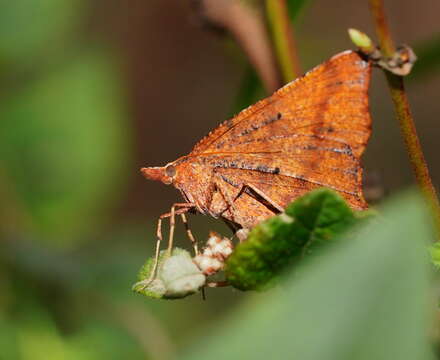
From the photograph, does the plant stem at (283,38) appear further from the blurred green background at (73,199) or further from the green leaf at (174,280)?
the green leaf at (174,280)

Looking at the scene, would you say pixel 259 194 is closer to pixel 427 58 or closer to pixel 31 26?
pixel 427 58

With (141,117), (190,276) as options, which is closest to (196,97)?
(141,117)

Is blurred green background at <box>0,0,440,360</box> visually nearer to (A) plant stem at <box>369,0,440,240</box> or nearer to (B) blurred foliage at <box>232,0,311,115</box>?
(B) blurred foliage at <box>232,0,311,115</box>

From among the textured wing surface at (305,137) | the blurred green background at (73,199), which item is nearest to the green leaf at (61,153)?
the blurred green background at (73,199)

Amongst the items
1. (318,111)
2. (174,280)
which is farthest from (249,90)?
(174,280)

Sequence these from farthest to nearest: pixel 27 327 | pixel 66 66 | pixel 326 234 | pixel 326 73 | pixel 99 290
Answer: pixel 66 66
pixel 99 290
pixel 27 327
pixel 326 73
pixel 326 234

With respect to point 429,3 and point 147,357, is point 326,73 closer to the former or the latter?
point 147,357

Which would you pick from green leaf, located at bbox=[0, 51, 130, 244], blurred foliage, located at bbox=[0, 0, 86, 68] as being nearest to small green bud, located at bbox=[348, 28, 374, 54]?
blurred foliage, located at bbox=[0, 0, 86, 68]
